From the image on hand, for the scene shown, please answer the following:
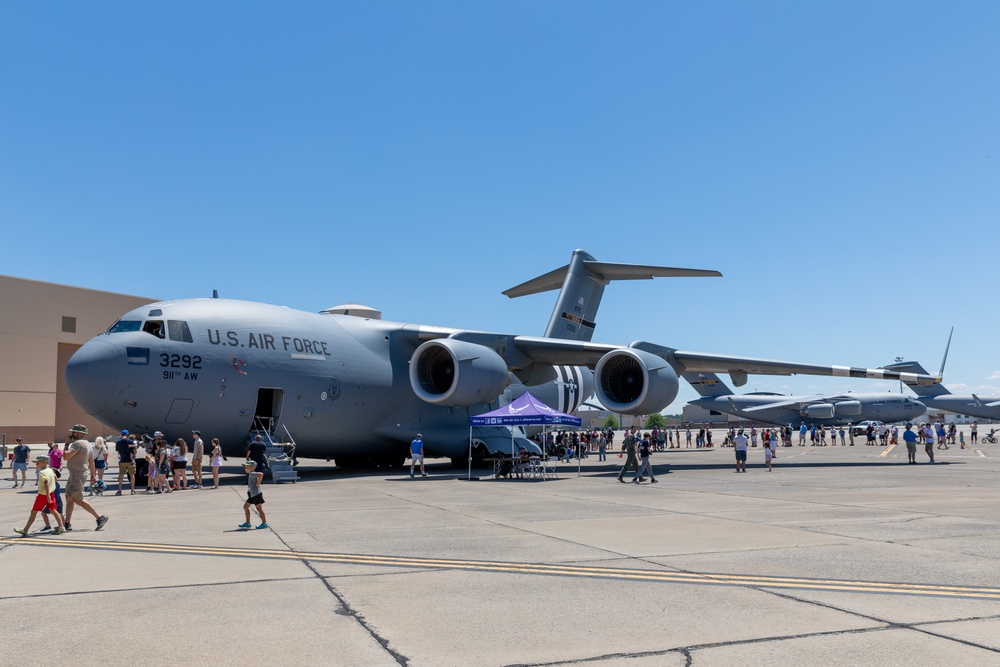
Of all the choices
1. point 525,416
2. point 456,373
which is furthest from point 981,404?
point 456,373

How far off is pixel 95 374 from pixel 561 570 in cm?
1285

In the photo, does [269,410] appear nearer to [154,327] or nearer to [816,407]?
[154,327]

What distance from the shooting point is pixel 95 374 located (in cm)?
1636

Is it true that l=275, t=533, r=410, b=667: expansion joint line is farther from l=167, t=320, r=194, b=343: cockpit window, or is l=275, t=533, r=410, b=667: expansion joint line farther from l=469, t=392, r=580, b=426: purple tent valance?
l=469, t=392, r=580, b=426: purple tent valance

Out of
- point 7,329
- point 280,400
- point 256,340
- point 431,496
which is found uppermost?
point 7,329

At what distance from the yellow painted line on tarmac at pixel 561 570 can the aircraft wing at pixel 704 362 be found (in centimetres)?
1503

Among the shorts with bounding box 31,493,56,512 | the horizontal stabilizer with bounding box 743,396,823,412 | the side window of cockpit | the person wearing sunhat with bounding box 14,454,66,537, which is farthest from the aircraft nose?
the horizontal stabilizer with bounding box 743,396,823,412

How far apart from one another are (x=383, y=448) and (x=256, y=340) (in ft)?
18.2

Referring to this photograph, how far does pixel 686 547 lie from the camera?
27.0ft

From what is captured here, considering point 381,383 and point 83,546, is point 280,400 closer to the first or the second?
point 381,383

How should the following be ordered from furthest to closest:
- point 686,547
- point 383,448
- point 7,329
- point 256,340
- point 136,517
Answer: point 7,329 → point 383,448 → point 256,340 → point 136,517 → point 686,547

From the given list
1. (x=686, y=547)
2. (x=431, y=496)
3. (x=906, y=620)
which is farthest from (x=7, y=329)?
(x=906, y=620)

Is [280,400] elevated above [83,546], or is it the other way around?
[280,400]

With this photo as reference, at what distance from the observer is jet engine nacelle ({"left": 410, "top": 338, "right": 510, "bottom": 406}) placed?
20.1 m
